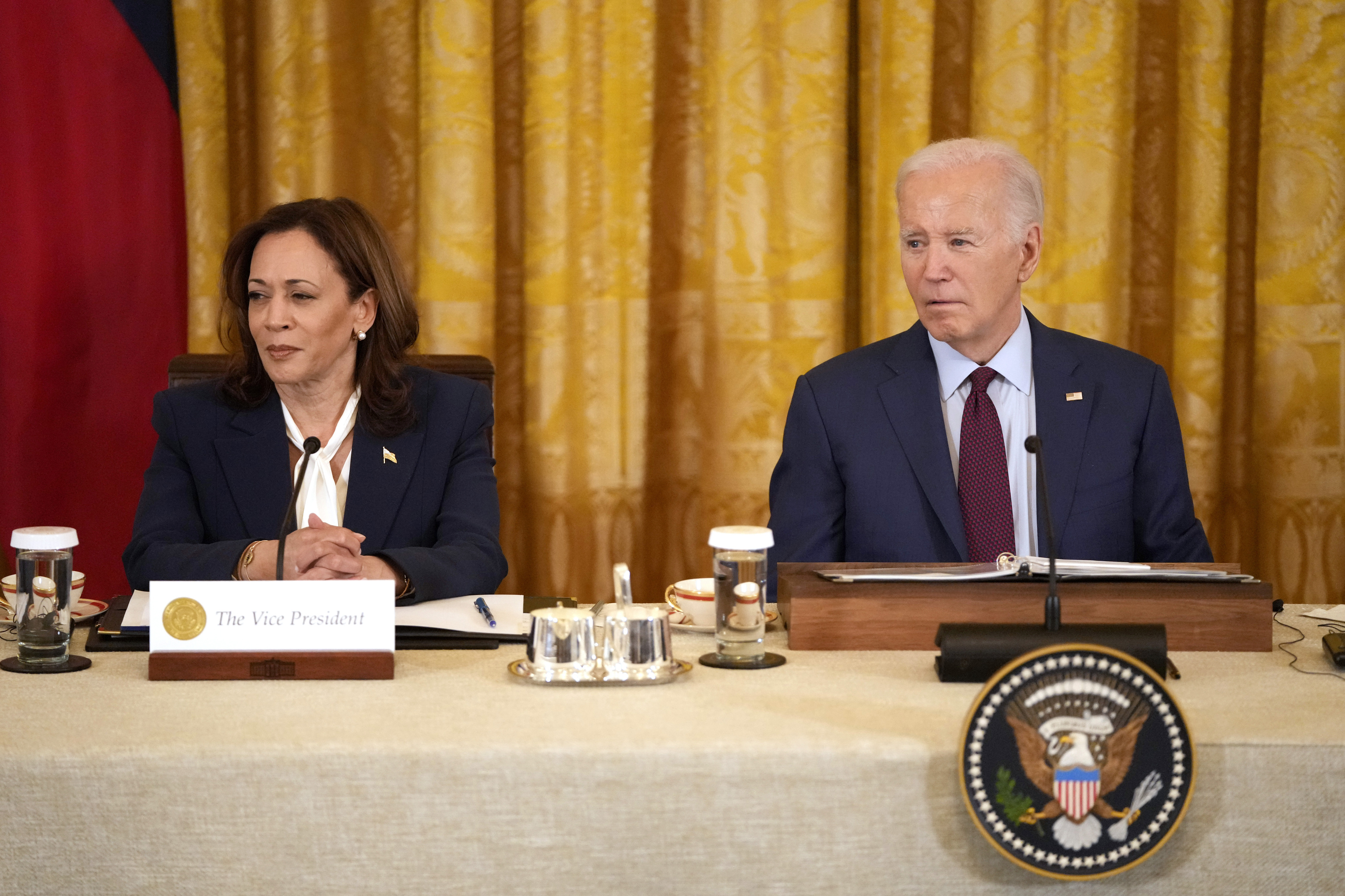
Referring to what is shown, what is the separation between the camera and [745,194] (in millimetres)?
3199

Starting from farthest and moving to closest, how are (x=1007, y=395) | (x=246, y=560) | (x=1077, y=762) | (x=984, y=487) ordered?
(x=1007, y=395) < (x=984, y=487) < (x=246, y=560) < (x=1077, y=762)

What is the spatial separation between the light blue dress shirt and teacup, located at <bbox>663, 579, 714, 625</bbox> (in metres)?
0.61

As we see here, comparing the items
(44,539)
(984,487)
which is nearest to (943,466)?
(984,487)

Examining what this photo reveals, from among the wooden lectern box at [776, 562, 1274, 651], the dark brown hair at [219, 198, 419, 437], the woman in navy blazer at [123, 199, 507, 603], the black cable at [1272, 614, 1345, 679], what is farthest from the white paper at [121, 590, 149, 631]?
the black cable at [1272, 614, 1345, 679]

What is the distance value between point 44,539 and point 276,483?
0.73 meters

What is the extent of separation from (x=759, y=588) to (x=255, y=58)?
239cm

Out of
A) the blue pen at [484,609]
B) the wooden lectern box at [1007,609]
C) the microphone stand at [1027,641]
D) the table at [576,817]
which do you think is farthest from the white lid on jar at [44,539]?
the microphone stand at [1027,641]

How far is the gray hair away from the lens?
226cm

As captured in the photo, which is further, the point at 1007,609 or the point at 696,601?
the point at 696,601

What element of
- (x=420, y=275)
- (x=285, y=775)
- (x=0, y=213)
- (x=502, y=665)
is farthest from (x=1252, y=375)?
(x=0, y=213)

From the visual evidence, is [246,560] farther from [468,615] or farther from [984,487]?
[984,487]

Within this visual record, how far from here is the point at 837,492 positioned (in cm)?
225

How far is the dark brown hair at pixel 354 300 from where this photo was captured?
7.38ft

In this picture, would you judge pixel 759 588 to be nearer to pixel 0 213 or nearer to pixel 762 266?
pixel 762 266
